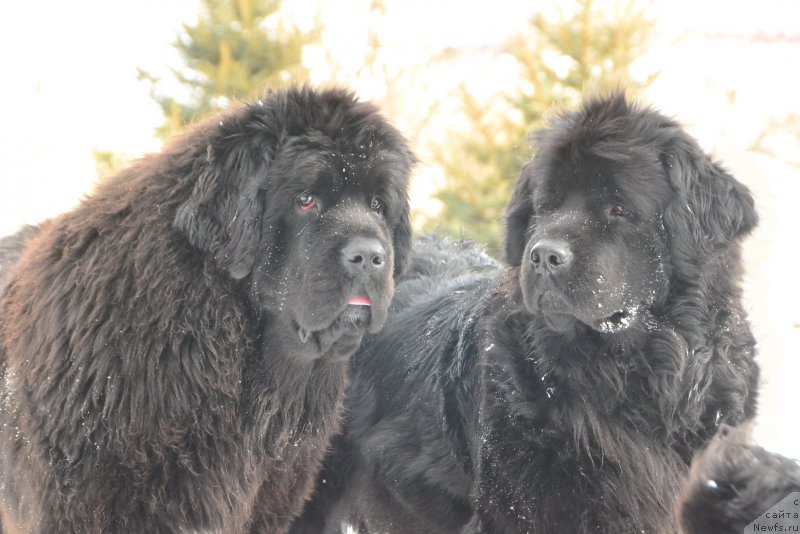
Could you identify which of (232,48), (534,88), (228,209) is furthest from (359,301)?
(232,48)

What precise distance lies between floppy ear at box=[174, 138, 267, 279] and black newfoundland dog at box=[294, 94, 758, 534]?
4.19 ft

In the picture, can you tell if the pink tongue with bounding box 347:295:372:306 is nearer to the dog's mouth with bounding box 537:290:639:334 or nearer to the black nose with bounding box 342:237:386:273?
the black nose with bounding box 342:237:386:273

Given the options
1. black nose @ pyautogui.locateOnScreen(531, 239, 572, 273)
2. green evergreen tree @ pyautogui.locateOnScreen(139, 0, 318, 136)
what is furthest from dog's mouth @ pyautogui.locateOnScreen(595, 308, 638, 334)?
green evergreen tree @ pyautogui.locateOnScreen(139, 0, 318, 136)

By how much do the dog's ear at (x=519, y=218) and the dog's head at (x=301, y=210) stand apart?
3.00ft

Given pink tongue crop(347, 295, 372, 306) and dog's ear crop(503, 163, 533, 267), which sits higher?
pink tongue crop(347, 295, 372, 306)

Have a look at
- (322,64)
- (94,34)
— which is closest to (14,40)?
(94,34)

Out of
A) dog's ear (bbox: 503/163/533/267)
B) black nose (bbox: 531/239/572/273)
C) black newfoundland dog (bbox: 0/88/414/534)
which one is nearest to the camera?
black newfoundland dog (bbox: 0/88/414/534)

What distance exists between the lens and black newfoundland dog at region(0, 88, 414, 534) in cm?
337

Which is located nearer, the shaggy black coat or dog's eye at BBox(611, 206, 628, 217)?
the shaggy black coat

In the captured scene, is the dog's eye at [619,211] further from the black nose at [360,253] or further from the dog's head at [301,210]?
the black nose at [360,253]

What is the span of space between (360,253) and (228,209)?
580 mm

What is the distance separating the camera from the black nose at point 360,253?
3547 millimetres

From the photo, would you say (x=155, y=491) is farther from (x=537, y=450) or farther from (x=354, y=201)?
(x=537, y=450)

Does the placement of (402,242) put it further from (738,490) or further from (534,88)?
(534,88)
